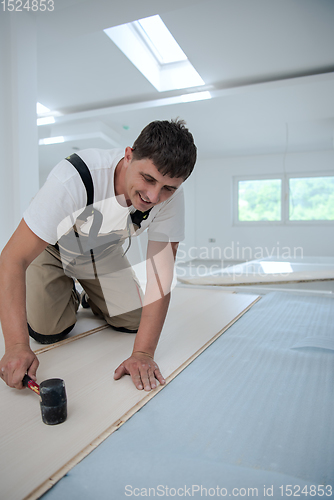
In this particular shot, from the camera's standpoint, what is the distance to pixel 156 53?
3.82 meters

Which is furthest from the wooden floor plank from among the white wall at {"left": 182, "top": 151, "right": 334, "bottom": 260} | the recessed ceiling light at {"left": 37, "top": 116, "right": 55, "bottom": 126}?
the white wall at {"left": 182, "top": 151, "right": 334, "bottom": 260}

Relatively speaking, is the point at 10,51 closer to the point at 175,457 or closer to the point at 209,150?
the point at 175,457

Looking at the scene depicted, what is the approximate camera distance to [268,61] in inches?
139

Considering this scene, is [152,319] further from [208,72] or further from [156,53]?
[156,53]

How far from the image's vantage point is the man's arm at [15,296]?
1033mm

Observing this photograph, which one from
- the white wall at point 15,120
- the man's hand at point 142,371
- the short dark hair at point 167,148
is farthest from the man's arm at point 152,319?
the white wall at point 15,120

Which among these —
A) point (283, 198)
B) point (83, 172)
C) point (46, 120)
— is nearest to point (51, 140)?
point (46, 120)

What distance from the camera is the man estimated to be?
3.41 feet

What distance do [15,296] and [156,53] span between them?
3683mm

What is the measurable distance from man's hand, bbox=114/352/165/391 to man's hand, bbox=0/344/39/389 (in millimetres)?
296

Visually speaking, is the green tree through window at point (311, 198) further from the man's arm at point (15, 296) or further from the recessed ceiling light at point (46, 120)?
the man's arm at point (15, 296)

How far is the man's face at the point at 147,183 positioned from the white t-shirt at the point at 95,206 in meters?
0.13

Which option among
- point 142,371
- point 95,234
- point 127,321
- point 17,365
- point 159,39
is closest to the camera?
point 17,365

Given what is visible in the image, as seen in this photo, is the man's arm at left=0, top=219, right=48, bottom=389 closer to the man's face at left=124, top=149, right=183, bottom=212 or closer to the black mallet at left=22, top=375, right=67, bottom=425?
the black mallet at left=22, top=375, right=67, bottom=425
